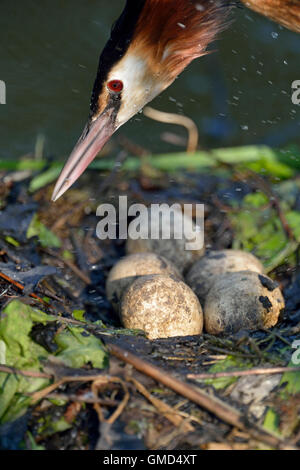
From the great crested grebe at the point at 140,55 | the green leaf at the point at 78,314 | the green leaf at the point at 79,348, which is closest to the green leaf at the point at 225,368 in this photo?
the green leaf at the point at 79,348

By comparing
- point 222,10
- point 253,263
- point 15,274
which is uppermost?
point 222,10

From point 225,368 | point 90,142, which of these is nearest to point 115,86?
point 90,142

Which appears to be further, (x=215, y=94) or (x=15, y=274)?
(x=215, y=94)

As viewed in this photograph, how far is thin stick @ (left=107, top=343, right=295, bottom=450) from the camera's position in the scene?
2455mm

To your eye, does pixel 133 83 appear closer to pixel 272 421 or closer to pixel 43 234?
pixel 43 234

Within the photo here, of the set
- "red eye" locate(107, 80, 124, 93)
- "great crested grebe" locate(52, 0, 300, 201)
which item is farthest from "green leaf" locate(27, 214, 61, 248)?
"red eye" locate(107, 80, 124, 93)

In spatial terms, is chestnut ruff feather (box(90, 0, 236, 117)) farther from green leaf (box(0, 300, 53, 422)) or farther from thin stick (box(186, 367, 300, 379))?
thin stick (box(186, 367, 300, 379))

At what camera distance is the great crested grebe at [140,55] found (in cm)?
384

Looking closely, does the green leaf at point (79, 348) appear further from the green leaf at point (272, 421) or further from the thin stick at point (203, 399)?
the green leaf at point (272, 421)

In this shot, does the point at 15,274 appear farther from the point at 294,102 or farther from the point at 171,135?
the point at 294,102

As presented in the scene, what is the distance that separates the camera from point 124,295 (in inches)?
135

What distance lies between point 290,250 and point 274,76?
3827mm

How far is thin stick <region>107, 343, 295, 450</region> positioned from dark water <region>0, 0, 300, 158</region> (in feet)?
12.2

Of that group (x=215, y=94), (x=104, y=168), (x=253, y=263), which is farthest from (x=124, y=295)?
(x=215, y=94)
